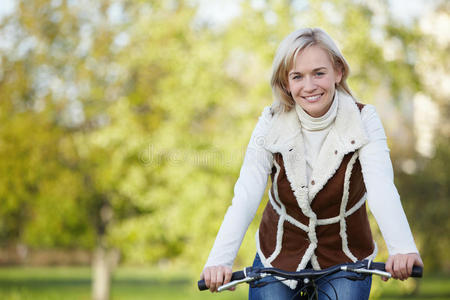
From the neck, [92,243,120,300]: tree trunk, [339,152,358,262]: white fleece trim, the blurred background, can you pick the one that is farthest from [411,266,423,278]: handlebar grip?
[92,243,120,300]: tree trunk

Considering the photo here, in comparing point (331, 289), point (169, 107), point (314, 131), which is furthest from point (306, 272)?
point (169, 107)

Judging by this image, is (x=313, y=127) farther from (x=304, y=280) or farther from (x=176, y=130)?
(x=176, y=130)

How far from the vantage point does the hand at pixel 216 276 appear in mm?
2258

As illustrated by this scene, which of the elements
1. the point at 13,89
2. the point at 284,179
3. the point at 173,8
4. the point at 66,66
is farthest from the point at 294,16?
the point at 284,179

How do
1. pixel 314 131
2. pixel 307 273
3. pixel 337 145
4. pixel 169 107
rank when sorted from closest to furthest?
pixel 307 273, pixel 337 145, pixel 314 131, pixel 169 107

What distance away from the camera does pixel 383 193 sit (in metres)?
2.34

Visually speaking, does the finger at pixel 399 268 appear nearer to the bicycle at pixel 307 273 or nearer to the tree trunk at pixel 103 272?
the bicycle at pixel 307 273

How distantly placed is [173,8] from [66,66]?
3.71 meters

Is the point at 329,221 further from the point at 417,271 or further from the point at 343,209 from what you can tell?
the point at 417,271

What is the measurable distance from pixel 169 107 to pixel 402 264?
9.87 meters

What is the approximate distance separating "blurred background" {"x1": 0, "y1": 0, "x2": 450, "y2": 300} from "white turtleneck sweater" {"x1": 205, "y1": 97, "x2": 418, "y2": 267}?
7352 mm

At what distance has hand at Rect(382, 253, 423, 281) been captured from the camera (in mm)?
2137

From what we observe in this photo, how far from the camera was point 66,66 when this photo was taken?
580 inches

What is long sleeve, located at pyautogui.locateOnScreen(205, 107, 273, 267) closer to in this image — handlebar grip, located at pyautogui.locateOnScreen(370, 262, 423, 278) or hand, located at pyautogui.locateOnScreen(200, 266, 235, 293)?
hand, located at pyautogui.locateOnScreen(200, 266, 235, 293)
